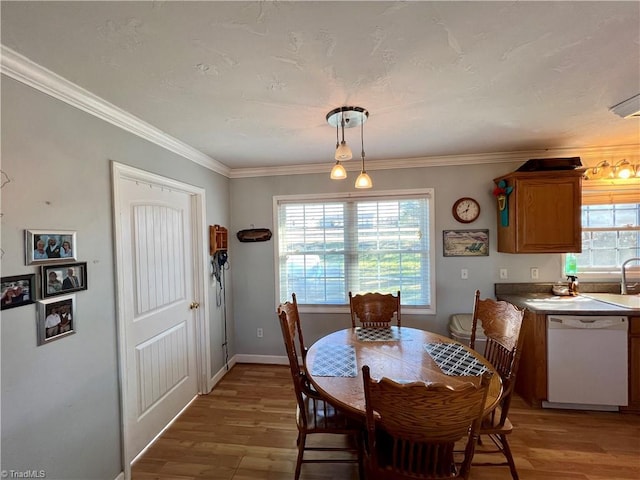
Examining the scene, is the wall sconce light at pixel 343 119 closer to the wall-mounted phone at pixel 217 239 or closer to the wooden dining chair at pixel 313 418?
the wooden dining chair at pixel 313 418

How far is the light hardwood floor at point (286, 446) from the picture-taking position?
1.81 metres

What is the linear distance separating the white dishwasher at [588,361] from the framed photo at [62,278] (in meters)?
3.36

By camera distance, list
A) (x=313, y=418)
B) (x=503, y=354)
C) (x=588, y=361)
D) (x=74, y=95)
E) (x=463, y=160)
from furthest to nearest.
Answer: (x=463, y=160) → (x=588, y=361) → (x=503, y=354) → (x=313, y=418) → (x=74, y=95)

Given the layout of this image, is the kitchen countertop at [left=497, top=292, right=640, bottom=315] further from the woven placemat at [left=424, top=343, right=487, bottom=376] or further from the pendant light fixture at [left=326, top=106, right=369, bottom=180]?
the pendant light fixture at [left=326, top=106, right=369, bottom=180]

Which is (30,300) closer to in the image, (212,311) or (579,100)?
(212,311)

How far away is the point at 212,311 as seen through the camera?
2947 millimetres

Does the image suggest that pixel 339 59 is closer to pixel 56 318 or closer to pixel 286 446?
pixel 56 318

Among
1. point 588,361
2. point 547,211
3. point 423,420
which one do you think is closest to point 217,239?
point 423,420

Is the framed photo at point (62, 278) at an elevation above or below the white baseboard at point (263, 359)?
above

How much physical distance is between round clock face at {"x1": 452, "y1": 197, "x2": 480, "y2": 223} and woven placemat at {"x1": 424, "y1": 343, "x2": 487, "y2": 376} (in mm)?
1548

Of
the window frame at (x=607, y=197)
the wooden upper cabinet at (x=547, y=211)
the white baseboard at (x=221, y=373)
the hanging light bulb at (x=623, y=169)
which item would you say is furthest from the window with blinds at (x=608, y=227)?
the white baseboard at (x=221, y=373)

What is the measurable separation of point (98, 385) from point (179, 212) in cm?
141

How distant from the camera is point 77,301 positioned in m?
1.52

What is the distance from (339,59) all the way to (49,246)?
65.4 inches
